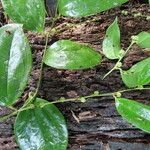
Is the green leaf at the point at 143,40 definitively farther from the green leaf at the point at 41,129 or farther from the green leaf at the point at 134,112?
the green leaf at the point at 41,129

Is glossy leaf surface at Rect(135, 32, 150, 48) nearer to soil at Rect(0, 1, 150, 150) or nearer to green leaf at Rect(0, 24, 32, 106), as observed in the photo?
soil at Rect(0, 1, 150, 150)

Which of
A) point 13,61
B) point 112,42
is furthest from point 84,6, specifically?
point 13,61

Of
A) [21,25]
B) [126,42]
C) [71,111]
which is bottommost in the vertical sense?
[71,111]

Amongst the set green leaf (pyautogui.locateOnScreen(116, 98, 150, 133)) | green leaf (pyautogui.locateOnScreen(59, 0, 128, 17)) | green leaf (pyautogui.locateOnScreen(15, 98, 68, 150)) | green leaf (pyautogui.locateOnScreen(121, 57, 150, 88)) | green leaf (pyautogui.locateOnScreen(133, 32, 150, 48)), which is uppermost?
green leaf (pyautogui.locateOnScreen(59, 0, 128, 17))

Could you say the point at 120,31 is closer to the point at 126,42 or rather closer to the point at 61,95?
the point at 126,42

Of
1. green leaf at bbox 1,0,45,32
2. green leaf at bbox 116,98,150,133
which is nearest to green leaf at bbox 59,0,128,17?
green leaf at bbox 1,0,45,32

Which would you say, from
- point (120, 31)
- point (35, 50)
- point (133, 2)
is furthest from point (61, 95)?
point (133, 2)
